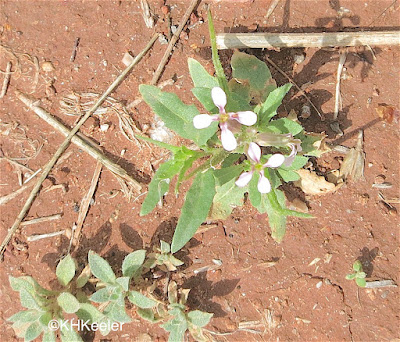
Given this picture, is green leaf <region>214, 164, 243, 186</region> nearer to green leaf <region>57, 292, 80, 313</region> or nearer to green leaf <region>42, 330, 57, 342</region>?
green leaf <region>57, 292, 80, 313</region>

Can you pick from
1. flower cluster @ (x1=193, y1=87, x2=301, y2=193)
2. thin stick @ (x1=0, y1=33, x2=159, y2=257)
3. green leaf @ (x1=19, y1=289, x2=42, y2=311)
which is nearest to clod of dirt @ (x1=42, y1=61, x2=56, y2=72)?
thin stick @ (x1=0, y1=33, x2=159, y2=257)

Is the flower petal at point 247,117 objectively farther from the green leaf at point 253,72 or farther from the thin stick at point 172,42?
the thin stick at point 172,42

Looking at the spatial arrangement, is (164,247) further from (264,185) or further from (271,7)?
(271,7)

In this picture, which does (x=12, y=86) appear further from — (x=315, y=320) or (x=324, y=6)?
(x=315, y=320)

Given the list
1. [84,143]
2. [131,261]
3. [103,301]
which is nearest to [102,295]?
[103,301]

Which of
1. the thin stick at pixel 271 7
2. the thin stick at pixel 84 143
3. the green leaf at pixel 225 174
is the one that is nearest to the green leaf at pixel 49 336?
the thin stick at pixel 84 143

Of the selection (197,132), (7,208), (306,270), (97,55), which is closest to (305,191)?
(306,270)
